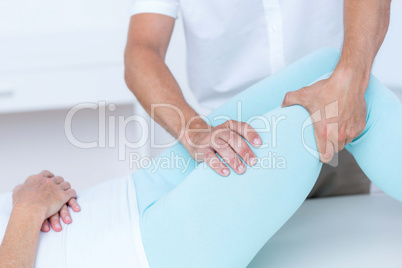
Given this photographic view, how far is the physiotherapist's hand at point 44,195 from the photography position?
107 cm

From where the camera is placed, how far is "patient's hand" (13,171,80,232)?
1072 mm

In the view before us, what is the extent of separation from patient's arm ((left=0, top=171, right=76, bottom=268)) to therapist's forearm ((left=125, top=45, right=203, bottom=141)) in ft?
0.98

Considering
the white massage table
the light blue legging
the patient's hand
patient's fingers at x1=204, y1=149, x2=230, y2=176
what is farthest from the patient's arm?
the white massage table

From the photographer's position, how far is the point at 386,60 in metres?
2.04

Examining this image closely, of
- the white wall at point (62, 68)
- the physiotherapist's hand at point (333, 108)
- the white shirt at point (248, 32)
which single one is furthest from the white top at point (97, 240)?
the white wall at point (62, 68)

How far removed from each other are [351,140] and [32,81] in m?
1.47

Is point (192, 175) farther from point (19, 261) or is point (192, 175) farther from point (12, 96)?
point (12, 96)

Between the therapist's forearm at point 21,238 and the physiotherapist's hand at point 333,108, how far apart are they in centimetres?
54

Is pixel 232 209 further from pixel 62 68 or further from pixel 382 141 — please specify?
pixel 62 68

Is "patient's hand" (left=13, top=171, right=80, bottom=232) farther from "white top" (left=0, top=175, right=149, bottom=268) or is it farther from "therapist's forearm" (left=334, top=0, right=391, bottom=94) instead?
"therapist's forearm" (left=334, top=0, right=391, bottom=94)

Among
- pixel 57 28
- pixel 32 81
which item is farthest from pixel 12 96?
pixel 57 28

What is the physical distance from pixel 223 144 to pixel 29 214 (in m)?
0.41

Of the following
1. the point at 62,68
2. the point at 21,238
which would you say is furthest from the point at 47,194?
the point at 62,68

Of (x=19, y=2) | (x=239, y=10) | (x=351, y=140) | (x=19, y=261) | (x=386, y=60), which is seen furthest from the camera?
(x=19, y=2)
